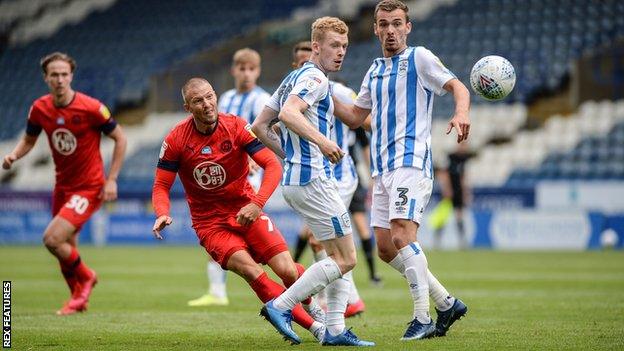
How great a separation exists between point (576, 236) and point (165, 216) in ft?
52.3

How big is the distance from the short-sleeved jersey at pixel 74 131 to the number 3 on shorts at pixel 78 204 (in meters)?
0.12

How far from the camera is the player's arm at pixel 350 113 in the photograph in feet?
26.0

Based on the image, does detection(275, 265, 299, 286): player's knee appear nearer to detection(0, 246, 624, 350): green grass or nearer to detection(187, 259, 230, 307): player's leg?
detection(0, 246, 624, 350): green grass

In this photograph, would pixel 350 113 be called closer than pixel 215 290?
Yes

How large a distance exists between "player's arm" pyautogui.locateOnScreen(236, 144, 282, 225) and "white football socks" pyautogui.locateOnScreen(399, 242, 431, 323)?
1051 millimetres

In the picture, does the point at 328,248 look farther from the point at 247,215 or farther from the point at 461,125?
the point at 461,125

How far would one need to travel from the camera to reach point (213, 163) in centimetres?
777

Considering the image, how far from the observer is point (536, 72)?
26.4 m

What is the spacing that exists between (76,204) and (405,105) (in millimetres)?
4238

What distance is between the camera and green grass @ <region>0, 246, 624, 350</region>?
7.66 metres

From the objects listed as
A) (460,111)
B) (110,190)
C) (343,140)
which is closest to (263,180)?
(460,111)

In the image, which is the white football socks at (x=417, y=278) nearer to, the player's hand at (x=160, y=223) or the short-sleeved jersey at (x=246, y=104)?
the player's hand at (x=160, y=223)

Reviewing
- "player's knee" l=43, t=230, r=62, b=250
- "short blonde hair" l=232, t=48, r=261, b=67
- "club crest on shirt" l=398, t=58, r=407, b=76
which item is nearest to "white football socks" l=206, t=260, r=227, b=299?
"player's knee" l=43, t=230, r=62, b=250

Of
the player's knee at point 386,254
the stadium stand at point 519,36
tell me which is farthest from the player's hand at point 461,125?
the stadium stand at point 519,36
